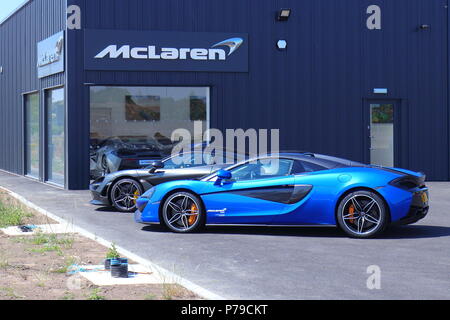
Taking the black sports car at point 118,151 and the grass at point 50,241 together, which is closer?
the grass at point 50,241

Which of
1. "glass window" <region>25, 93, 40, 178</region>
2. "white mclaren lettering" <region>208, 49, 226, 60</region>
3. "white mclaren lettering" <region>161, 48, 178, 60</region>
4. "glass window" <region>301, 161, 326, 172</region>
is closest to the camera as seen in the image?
"glass window" <region>301, 161, 326, 172</region>

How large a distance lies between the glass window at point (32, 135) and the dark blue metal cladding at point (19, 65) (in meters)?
0.37

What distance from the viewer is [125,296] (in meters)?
6.49

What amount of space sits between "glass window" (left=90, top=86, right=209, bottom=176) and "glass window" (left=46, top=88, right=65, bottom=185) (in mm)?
1092

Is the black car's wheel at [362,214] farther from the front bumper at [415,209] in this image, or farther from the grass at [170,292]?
the grass at [170,292]

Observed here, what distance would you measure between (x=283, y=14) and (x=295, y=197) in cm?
1079

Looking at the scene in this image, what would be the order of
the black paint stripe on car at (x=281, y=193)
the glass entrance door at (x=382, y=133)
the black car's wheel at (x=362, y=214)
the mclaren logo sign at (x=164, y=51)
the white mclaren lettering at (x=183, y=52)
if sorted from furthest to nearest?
the glass entrance door at (x=382, y=133)
the white mclaren lettering at (x=183, y=52)
the mclaren logo sign at (x=164, y=51)
the black paint stripe on car at (x=281, y=193)
the black car's wheel at (x=362, y=214)

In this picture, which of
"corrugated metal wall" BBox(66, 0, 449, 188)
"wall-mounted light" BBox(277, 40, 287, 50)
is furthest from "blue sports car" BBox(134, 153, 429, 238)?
"wall-mounted light" BBox(277, 40, 287, 50)

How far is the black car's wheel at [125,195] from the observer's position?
546 inches

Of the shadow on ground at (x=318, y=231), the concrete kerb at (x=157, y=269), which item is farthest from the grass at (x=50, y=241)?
the shadow on ground at (x=318, y=231)

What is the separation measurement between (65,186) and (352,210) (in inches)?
417

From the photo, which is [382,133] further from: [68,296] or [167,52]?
[68,296]

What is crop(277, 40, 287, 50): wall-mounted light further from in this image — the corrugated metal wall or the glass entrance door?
the glass entrance door

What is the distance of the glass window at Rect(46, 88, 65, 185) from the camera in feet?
64.4
